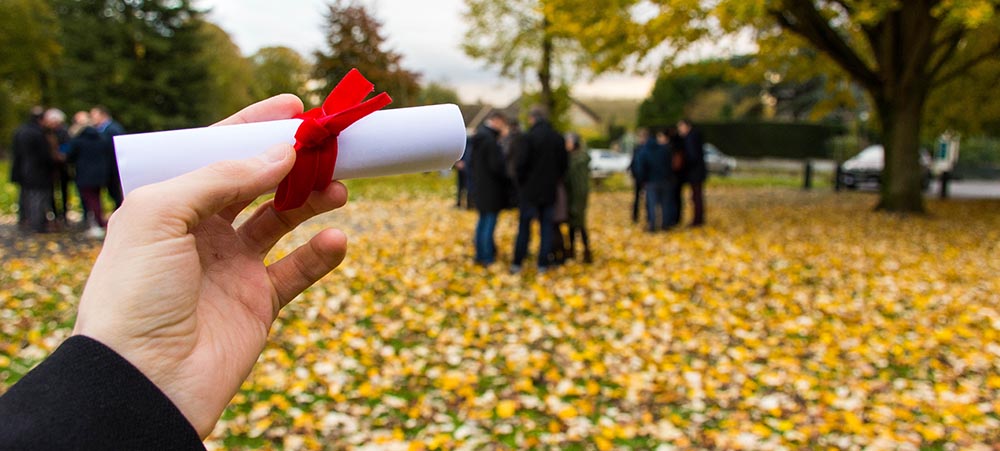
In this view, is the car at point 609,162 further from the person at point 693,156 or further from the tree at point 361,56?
the person at point 693,156

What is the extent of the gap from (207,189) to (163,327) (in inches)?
9.9

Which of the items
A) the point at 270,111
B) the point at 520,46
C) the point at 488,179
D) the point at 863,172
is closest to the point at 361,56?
the point at 520,46

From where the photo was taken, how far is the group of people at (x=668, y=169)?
33.8 feet

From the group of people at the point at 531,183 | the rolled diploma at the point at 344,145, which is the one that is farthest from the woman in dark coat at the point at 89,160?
the rolled diploma at the point at 344,145

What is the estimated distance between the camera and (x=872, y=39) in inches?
520

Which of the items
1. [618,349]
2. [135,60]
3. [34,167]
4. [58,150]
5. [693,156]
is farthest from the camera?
[135,60]

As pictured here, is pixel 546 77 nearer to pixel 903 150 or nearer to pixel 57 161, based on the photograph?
Result: pixel 903 150

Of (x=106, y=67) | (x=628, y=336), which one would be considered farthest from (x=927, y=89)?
(x=106, y=67)

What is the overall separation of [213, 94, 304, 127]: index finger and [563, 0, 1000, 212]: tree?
8.46 m

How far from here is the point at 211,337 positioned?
1298 mm

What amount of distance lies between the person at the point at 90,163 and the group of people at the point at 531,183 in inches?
208

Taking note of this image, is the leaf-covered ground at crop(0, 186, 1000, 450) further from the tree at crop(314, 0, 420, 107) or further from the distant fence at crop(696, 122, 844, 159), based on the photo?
the distant fence at crop(696, 122, 844, 159)

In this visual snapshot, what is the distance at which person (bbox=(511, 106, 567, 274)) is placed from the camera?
279 inches

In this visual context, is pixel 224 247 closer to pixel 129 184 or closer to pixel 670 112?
pixel 129 184
